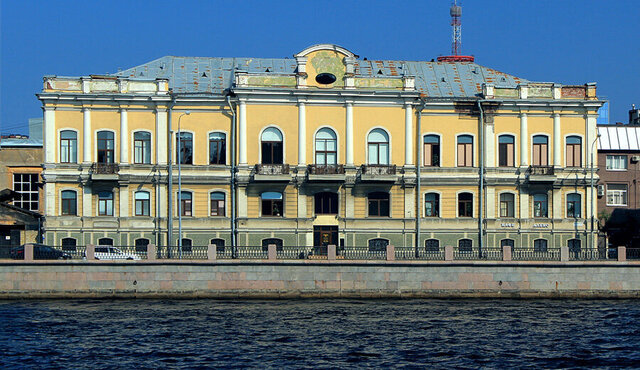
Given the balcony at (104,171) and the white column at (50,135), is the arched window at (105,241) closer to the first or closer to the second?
the balcony at (104,171)

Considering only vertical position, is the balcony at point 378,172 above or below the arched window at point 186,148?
below

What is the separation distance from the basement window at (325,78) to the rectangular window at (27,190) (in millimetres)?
23704

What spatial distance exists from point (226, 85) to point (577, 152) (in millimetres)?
22383

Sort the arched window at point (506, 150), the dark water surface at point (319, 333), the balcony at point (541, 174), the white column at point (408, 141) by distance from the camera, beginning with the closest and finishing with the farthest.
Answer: the dark water surface at point (319, 333) → the balcony at point (541, 174) → the white column at point (408, 141) → the arched window at point (506, 150)

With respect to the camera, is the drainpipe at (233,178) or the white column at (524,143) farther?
the white column at (524,143)

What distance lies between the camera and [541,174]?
184 ft

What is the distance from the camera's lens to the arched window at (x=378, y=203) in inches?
2202

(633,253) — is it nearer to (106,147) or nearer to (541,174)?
(541,174)

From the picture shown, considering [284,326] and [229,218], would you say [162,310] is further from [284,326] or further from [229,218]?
[229,218]

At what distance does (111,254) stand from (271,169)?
36.6ft

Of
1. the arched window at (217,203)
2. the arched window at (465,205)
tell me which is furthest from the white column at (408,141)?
the arched window at (217,203)

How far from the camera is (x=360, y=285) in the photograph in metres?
45.6

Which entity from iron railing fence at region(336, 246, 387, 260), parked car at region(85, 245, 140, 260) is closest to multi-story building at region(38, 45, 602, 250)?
parked car at region(85, 245, 140, 260)

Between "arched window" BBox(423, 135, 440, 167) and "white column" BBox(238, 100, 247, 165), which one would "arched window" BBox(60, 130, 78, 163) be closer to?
"white column" BBox(238, 100, 247, 165)
